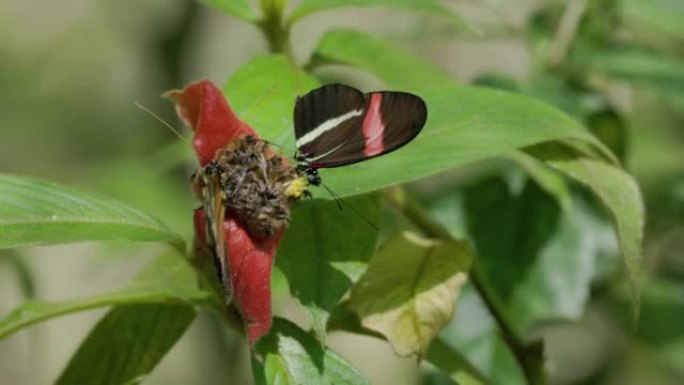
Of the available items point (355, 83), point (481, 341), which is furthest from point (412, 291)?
point (355, 83)

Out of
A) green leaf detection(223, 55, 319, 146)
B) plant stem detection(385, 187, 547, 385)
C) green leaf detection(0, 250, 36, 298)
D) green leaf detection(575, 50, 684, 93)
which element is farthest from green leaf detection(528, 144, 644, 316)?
green leaf detection(0, 250, 36, 298)

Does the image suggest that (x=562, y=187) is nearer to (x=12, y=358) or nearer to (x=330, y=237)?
(x=330, y=237)

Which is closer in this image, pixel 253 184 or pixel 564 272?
pixel 253 184

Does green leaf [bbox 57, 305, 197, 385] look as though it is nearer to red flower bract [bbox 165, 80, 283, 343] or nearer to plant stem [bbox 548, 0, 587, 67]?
red flower bract [bbox 165, 80, 283, 343]

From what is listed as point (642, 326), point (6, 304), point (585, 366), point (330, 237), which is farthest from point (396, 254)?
point (6, 304)

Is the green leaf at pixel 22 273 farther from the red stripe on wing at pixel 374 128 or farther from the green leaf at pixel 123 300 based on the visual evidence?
the red stripe on wing at pixel 374 128

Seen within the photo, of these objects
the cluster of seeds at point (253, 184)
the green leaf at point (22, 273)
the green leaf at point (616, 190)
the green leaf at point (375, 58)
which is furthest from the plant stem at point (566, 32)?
the cluster of seeds at point (253, 184)

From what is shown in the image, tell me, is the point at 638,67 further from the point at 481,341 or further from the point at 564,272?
the point at 481,341

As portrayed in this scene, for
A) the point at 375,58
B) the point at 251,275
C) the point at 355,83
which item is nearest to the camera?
the point at 251,275
